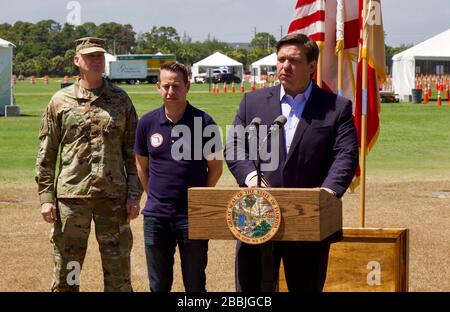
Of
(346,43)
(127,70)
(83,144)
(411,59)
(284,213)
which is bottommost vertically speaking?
(284,213)

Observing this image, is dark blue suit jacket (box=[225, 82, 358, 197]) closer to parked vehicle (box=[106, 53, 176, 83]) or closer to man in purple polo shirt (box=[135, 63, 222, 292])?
man in purple polo shirt (box=[135, 63, 222, 292])

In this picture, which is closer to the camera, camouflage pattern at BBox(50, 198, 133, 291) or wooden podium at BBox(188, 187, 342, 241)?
wooden podium at BBox(188, 187, 342, 241)

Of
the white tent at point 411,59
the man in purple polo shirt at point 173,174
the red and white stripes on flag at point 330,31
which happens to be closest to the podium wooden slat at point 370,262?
the man in purple polo shirt at point 173,174

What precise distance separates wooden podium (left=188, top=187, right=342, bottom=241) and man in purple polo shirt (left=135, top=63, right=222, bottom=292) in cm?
134

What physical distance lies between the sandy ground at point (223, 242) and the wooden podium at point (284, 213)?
3904 mm

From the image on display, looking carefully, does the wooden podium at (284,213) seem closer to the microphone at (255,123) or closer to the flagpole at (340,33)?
the microphone at (255,123)

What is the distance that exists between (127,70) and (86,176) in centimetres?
8963

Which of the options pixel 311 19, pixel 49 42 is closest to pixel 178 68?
pixel 311 19

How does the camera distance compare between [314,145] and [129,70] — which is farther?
[129,70]

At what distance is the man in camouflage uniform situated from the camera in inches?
261

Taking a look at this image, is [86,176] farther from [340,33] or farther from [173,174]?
[340,33]

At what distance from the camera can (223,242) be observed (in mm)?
11539

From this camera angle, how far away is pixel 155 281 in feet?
21.3

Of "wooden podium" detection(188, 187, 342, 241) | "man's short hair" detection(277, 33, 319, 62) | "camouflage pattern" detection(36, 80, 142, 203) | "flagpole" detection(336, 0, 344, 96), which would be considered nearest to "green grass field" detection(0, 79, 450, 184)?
"flagpole" detection(336, 0, 344, 96)
